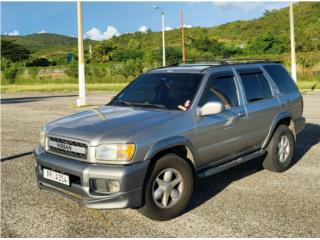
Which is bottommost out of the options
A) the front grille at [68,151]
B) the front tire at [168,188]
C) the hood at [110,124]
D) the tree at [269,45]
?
the front tire at [168,188]

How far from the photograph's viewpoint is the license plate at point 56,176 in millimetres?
4320

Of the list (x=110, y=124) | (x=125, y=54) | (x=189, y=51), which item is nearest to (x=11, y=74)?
(x=125, y=54)

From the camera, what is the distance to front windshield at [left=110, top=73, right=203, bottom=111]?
5.08 m

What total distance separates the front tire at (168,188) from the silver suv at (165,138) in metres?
0.01

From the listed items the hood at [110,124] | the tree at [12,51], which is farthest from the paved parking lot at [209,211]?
the tree at [12,51]

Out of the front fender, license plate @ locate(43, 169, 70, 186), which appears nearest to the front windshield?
the front fender

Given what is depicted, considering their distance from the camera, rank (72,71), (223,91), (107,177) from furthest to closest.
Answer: (72,71)
(223,91)
(107,177)

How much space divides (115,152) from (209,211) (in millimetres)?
1446

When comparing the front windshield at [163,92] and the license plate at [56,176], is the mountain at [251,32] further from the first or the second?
the license plate at [56,176]

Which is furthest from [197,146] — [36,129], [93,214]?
[36,129]

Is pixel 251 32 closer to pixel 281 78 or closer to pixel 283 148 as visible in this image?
pixel 281 78

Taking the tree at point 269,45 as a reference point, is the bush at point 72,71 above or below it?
below

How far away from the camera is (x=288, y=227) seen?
4.27m

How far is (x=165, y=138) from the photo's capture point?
441cm
